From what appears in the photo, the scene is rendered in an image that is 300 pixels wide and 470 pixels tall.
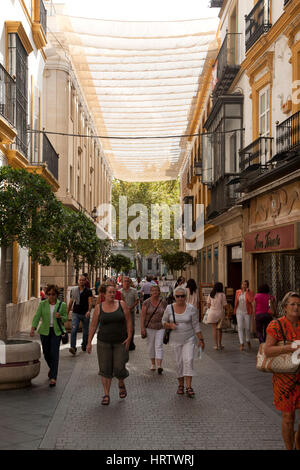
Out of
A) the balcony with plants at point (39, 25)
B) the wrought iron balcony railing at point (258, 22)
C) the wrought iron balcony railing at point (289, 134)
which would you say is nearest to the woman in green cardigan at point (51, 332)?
the wrought iron balcony railing at point (289, 134)

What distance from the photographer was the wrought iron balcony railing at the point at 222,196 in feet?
65.9

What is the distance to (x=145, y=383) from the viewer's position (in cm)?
970

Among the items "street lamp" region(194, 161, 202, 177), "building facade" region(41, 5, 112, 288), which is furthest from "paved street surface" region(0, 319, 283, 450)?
"street lamp" region(194, 161, 202, 177)

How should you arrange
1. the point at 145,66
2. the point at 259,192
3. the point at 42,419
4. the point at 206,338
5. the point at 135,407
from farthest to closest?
the point at 145,66
the point at 206,338
the point at 259,192
the point at 135,407
the point at 42,419

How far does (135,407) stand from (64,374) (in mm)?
3042

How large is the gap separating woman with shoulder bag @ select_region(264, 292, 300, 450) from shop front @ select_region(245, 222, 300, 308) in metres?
7.67

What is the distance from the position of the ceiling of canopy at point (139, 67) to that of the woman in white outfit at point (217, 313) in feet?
24.9

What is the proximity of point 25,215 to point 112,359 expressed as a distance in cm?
309

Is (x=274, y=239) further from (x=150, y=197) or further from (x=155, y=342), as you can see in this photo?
(x=150, y=197)

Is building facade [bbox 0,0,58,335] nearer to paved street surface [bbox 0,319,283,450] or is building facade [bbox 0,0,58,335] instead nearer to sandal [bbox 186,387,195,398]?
paved street surface [bbox 0,319,283,450]

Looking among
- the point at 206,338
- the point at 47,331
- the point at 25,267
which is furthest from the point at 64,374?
the point at 25,267

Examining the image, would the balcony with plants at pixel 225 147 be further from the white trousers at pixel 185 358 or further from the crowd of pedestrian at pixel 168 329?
the white trousers at pixel 185 358

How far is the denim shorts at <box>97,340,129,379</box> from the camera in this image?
8352 millimetres
